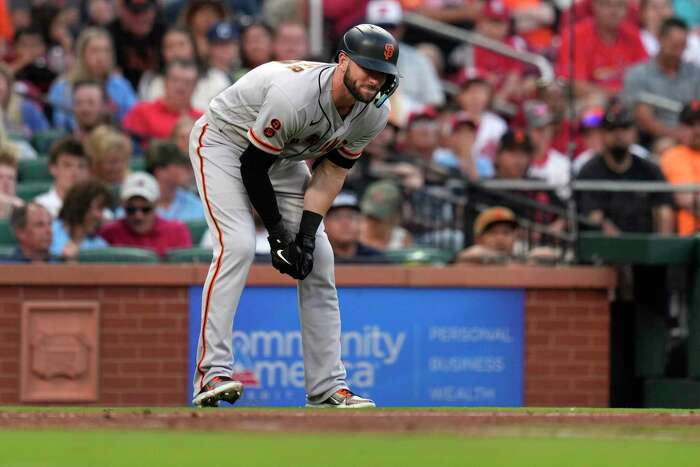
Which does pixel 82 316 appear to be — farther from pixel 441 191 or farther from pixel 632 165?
pixel 632 165

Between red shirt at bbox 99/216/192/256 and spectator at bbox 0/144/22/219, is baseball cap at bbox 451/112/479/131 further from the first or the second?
spectator at bbox 0/144/22/219

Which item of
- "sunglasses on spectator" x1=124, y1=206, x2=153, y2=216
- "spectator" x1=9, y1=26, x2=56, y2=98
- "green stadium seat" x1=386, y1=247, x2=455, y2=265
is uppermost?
"spectator" x1=9, y1=26, x2=56, y2=98

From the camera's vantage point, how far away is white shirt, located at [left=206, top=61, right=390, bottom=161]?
21.8ft

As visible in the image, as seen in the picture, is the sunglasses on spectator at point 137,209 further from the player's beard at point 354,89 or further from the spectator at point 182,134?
the player's beard at point 354,89

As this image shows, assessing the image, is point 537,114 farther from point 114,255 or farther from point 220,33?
point 114,255

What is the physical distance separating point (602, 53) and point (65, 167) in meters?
5.07

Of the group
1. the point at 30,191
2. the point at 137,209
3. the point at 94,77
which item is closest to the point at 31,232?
the point at 137,209

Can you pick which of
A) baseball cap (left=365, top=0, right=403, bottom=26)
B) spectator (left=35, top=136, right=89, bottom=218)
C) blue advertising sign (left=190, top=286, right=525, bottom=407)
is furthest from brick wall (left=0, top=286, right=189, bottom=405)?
baseball cap (left=365, top=0, right=403, bottom=26)

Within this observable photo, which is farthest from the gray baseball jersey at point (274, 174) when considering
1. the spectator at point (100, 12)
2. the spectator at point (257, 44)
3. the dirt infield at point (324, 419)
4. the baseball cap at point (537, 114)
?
the baseball cap at point (537, 114)

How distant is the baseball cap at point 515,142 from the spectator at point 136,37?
3.18 meters

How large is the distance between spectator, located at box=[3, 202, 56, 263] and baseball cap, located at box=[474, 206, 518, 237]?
9.54 feet

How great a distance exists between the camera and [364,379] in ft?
32.3

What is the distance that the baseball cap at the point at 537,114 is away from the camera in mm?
13797

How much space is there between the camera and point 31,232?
9.82 metres
